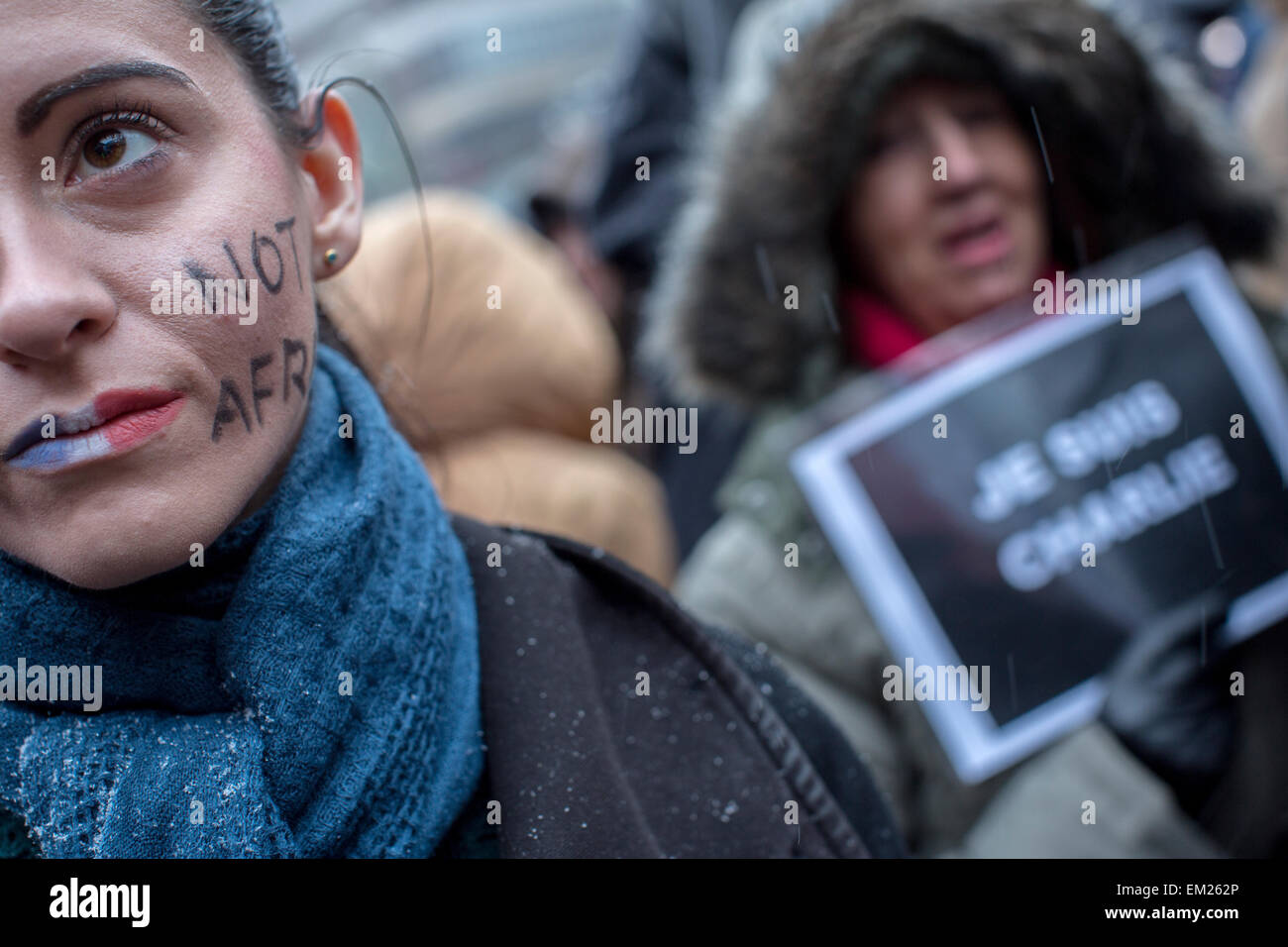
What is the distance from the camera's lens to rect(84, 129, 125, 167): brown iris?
3.52ft

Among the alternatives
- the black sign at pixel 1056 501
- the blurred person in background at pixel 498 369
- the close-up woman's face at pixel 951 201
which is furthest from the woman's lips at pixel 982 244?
the blurred person in background at pixel 498 369

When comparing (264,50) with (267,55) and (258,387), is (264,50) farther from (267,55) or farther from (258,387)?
(258,387)

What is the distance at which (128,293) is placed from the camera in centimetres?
105

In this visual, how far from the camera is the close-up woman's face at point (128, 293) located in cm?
102

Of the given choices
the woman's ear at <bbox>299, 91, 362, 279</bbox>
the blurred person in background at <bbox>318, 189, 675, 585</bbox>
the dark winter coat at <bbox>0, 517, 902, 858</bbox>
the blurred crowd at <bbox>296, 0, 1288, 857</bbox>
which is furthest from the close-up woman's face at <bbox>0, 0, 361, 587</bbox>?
the blurred person in background at <bbox>318, 189, 675, 585</bbox>

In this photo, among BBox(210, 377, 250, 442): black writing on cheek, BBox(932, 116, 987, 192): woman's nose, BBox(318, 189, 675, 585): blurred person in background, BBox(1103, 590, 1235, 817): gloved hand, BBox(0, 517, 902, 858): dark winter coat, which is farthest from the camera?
BBox(318, 189, 675, 585): blurred person in background

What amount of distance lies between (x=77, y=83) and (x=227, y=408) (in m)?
0.33

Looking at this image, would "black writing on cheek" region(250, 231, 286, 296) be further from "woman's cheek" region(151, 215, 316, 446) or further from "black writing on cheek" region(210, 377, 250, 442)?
"black writing on cheek" region(210, 377, 250, 442)

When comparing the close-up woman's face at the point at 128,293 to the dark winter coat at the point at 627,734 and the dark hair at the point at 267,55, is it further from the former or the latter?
the dark winter coat at the point at 627,734

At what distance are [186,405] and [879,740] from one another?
1.47 metres

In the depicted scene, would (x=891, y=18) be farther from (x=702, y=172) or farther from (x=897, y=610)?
(x=897, y=610)

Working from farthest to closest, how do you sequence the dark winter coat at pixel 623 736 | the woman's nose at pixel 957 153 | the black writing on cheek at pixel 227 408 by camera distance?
the woman's nose at pixel 957 153
the dark winter coat at pixel 623 736
the black writing on cheek at pixel 227 408

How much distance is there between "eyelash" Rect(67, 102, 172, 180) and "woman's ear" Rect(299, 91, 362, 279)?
0.23m

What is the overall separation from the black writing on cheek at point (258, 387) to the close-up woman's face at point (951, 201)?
1577mm
